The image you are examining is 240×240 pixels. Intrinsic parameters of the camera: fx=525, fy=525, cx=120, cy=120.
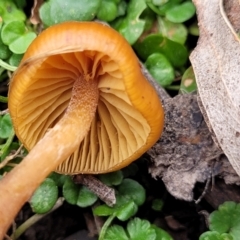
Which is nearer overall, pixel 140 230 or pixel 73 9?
pixel 140 230

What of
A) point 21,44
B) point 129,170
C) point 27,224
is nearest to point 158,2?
point 21,44

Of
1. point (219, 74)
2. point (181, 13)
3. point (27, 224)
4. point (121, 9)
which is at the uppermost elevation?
point (121, 9)

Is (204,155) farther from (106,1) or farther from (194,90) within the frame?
(106,1)

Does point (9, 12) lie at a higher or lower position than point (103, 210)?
higher

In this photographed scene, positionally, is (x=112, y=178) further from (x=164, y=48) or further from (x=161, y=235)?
(x=164, y=48)

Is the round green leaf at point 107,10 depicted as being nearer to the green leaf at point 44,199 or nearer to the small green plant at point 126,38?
the small green plant at point 126,38

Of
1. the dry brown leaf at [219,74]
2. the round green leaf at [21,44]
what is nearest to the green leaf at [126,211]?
the dry brown leaf at [219,74]

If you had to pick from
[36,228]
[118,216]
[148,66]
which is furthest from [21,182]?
[148,66]

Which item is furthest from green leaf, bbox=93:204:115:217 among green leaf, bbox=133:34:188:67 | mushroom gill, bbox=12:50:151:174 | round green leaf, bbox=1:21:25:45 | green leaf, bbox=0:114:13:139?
round green leaf, bbox=1:21:25:45
